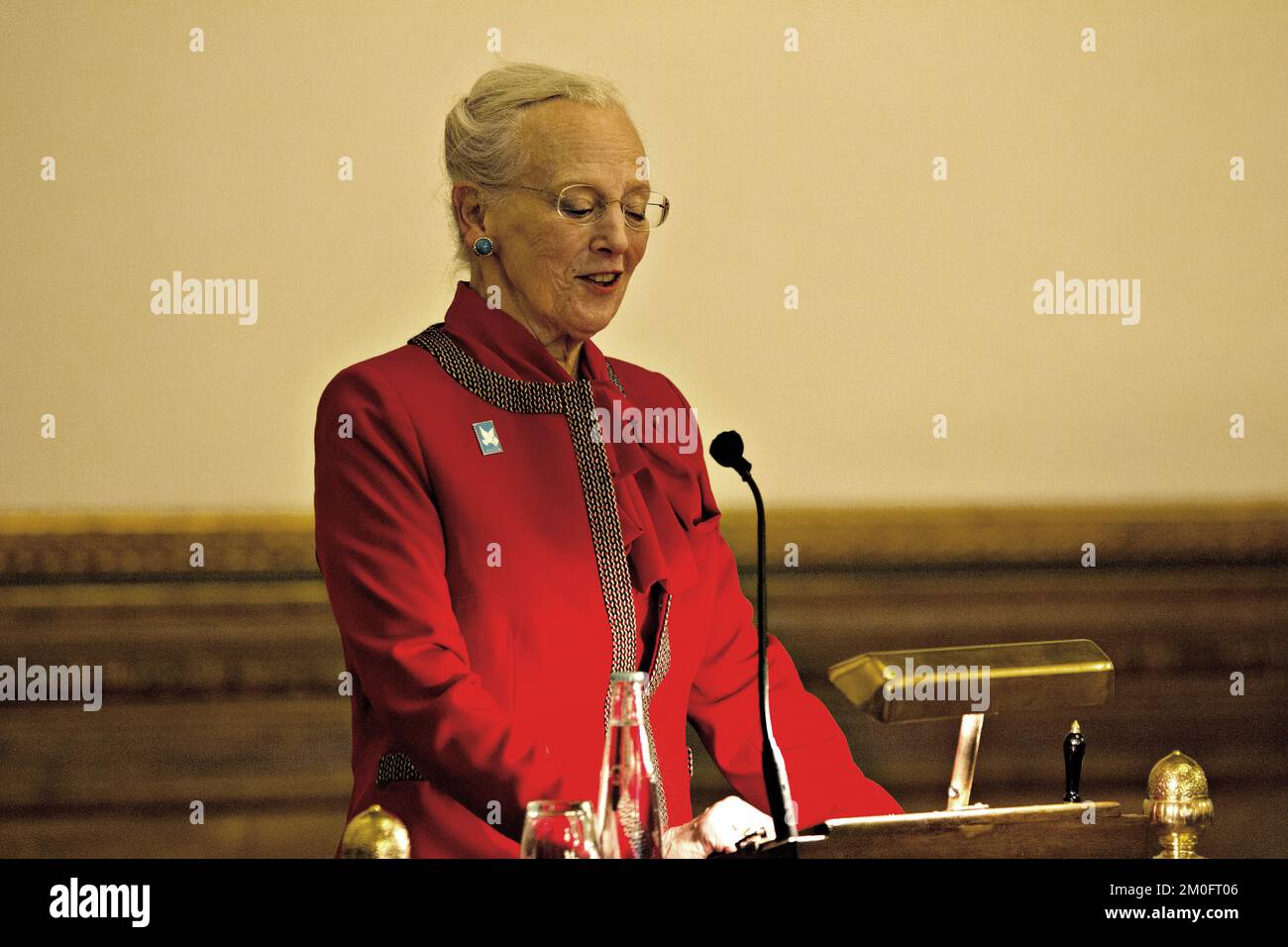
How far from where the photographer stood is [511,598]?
1.93 meters

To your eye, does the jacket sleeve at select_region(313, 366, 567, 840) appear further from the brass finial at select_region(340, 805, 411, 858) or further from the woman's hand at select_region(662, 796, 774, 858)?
the brass finial at select_region(340, 805, 411, 858)

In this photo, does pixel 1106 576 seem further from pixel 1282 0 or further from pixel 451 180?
pixel 451 180

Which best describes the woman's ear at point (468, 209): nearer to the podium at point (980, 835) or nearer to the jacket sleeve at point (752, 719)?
the jacket sleeve at point (752, 719)

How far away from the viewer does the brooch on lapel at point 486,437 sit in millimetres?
1984

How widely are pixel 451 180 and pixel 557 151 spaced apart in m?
0.16

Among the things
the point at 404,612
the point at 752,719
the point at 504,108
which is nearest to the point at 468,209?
the point at 504,108

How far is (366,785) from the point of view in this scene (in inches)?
76.2

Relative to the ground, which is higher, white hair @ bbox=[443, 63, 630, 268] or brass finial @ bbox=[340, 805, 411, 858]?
white hair @ bbox=[443, 63, 630, 268]

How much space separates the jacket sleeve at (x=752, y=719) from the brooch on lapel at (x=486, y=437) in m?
0.31

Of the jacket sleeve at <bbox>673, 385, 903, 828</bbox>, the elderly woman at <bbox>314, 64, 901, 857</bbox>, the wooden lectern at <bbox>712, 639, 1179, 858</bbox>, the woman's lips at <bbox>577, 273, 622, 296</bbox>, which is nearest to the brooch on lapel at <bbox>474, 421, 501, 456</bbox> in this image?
the elderly woman at <bbox>314, 64, 901, 857</bbox>

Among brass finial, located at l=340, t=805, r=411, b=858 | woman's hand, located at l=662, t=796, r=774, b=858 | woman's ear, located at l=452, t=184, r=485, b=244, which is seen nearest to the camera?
brass finial, located at l=340, t=805, r=411, b=858

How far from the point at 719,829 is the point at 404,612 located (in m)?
0.42

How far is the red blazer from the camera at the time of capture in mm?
1804

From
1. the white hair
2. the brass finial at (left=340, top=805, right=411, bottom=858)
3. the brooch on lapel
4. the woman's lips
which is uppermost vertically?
the white hair
